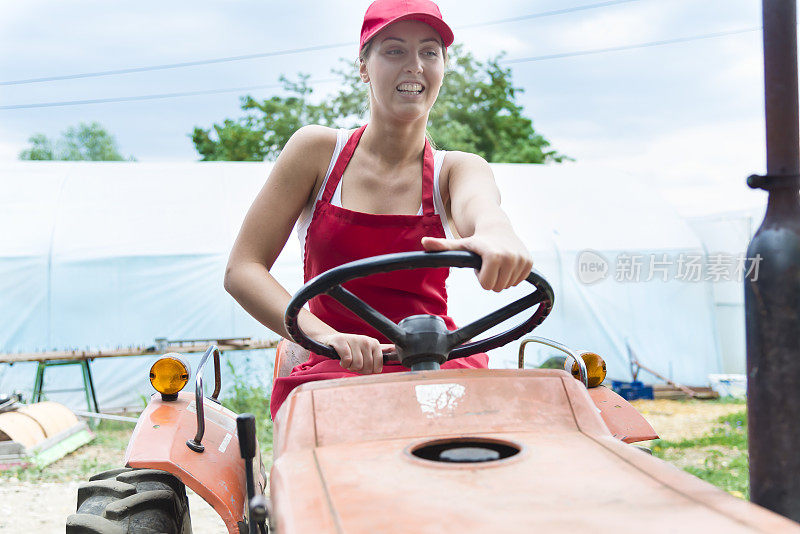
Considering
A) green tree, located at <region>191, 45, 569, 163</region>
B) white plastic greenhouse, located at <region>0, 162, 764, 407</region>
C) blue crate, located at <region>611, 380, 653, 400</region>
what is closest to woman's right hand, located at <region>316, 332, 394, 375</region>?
white plastic greenhouse, located at <region>0, 162, 764, 407</region>

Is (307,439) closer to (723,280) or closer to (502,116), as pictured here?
(723,280)

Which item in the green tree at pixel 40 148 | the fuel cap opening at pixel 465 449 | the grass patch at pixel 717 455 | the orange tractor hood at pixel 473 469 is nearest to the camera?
the orange tractor hood at pixel 473 469

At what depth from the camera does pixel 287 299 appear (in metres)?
2.16

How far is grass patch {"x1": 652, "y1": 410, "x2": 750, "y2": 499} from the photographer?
5.56 metres

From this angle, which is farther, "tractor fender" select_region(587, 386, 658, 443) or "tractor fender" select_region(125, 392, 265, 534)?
"tractor fender" select_region(587, 386, 658, 443)

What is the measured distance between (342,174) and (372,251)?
28cm

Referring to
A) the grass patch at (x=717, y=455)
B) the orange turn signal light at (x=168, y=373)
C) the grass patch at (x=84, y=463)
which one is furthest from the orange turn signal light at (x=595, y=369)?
the grass patch at (x=84, y=463)

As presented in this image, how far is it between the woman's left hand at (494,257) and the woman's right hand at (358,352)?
11.7 inches

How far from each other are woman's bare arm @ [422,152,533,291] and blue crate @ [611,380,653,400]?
8.73 m

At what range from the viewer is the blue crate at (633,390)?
34.5 ft

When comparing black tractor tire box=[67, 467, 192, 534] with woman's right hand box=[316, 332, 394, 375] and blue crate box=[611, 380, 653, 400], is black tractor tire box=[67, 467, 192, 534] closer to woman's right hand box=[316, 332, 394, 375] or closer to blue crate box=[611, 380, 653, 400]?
woman's right hand box=[316, 332, 394, 375]

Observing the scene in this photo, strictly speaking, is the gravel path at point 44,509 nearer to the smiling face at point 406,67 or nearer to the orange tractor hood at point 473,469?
the smiling face at point 406,67

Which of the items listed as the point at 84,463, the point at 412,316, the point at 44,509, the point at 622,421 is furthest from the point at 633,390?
the point at 412,316

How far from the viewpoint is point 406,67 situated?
2164 mm
